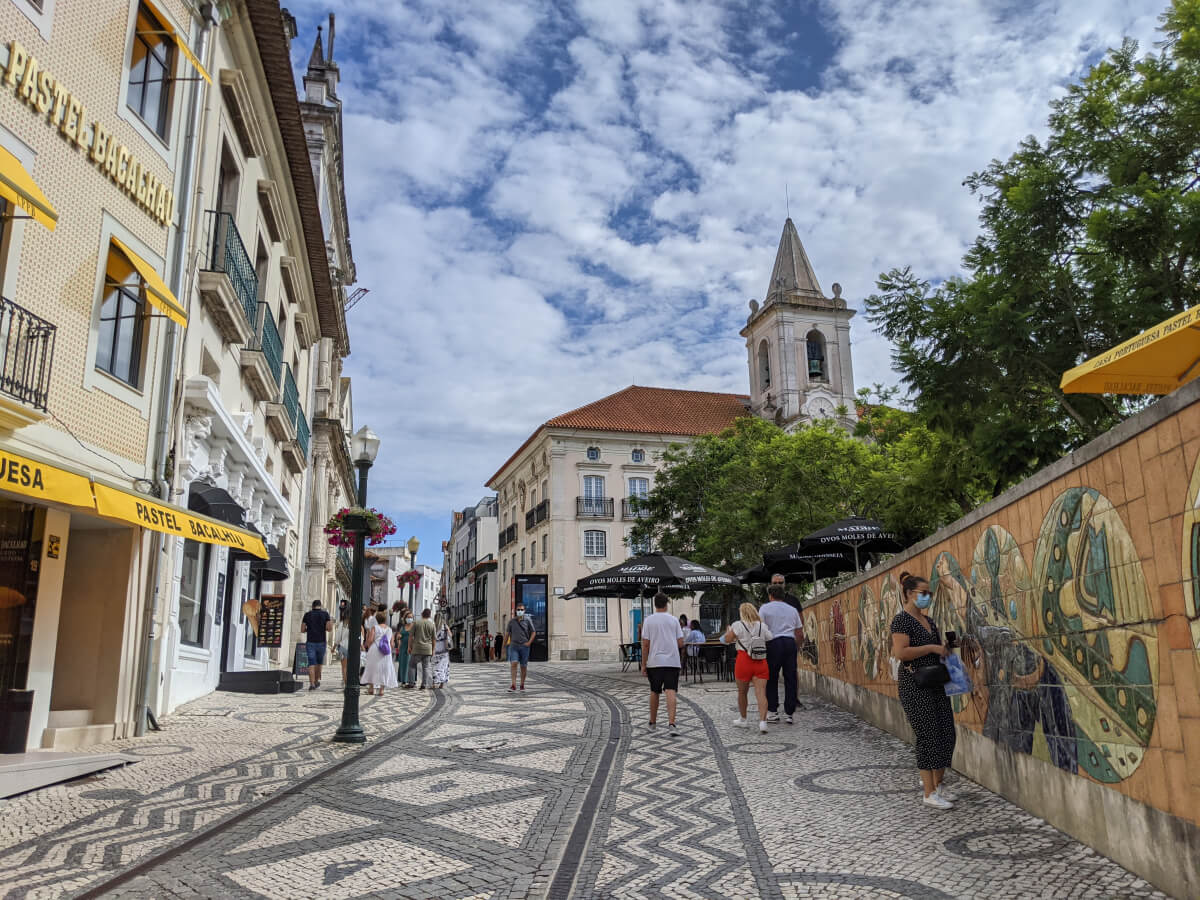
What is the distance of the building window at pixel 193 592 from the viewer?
12.9 m

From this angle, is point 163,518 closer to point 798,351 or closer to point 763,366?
point 798,351

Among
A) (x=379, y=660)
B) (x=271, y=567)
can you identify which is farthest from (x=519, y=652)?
(x=271, y=567)

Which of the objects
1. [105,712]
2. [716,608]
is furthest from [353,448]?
[716,608]

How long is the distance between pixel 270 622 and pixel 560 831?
14345 millimetres

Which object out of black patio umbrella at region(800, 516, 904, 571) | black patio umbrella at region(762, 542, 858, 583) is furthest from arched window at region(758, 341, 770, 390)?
black patio umbrella at region(800, 516, 904, 571)

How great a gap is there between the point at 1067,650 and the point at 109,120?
10.5 m

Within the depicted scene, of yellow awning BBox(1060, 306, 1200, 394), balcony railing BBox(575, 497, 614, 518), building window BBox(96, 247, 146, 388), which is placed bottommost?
yellow awning BBox(1060, 306, 1200, 394)

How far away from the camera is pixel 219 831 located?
5688 millimetres

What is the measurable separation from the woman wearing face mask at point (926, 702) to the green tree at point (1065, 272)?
636cm

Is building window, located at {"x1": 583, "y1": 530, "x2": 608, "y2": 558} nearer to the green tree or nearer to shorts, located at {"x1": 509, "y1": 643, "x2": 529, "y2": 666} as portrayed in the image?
shorts, located at {"x1": 509, "y1": 643, "x2": 529, "y2": 666}

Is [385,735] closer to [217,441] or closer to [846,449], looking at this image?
[217,441]

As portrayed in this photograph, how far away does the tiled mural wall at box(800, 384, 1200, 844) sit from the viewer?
383 cm

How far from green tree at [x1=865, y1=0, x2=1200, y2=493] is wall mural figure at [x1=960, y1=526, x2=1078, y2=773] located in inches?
225

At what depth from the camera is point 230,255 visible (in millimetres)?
13227
